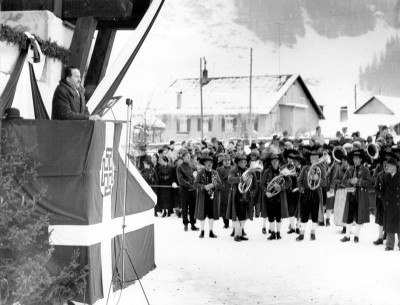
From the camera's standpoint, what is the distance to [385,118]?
52625 millimetres

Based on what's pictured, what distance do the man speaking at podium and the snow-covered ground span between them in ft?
8.36

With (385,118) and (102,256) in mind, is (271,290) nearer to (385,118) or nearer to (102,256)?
(102,256)

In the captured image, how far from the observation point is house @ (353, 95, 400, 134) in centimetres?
5242

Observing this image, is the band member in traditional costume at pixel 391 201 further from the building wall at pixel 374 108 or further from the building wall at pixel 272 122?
the building wall at pixel 374 108

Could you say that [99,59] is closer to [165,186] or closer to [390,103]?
[165,186]

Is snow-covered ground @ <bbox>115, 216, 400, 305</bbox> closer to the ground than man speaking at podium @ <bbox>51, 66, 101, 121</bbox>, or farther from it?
closer to the ground

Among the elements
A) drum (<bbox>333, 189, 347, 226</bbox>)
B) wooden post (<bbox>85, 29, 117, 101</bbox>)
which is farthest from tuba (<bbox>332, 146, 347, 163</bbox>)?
wooden post (<bbox>85, 29, 117, 101</bbox>)

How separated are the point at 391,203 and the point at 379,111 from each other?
4743cm

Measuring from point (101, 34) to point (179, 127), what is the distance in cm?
4441

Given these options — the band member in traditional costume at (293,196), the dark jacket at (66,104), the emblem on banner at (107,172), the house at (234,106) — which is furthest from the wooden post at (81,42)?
the house at (234,106)

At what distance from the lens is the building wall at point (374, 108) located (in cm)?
5749

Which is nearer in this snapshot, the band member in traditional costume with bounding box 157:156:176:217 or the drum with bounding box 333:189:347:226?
the drum with bounding box 333:189:347:226

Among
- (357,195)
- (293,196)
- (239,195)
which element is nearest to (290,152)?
(293,196)

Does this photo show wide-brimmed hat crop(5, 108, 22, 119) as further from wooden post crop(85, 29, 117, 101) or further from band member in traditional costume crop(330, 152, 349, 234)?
band member in traditional costume crop(330, 152, 349, 234)
